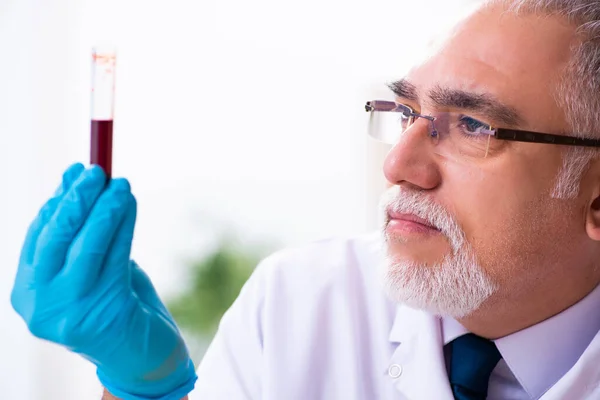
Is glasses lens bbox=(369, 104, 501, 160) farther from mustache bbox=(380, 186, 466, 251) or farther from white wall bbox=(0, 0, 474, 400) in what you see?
white wall bbox=(0, 0, 474, 400)

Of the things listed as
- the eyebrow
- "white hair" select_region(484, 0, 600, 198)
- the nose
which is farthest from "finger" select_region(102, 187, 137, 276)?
"white hair" select_region(484, 0, 600, 198)

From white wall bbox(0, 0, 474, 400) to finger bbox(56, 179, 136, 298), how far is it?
156 centimetres

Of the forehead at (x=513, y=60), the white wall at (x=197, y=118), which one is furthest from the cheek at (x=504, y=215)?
the white wall at (x=197, y=118)

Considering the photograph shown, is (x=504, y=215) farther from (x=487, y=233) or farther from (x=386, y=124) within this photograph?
(x=386, y=124)

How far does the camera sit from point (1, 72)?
2436 millimetres

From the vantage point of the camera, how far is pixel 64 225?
1044 mm

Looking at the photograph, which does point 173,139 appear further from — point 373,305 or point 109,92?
point 109,92

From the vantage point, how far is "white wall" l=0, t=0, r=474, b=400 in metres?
2.50

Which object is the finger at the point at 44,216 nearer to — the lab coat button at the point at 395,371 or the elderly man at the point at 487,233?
the elderly man at the point at 487,233

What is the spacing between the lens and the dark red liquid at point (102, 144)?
41.0 inches

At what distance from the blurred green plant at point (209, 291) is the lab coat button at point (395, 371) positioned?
1.37 meters

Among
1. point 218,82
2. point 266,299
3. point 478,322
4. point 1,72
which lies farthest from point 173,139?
point 478,322

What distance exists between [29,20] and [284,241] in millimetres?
1224

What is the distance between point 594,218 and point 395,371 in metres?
0.47
